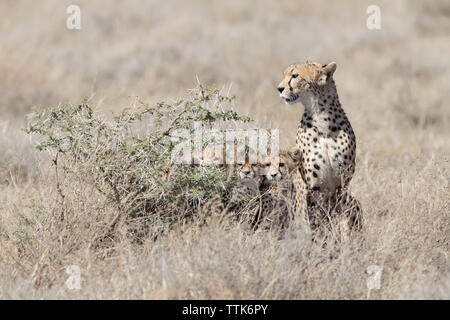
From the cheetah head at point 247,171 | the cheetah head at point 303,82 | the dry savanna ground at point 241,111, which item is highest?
the cheetah head at point 303,82

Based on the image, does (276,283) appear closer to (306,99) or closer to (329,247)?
(329,247)

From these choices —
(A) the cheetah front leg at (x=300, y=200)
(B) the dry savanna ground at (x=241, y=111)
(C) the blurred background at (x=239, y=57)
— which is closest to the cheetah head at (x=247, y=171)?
(A) the cheetah front leg at (x=300, y=200)

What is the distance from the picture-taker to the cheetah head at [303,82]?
5.22 meters

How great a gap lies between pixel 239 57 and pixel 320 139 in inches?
313

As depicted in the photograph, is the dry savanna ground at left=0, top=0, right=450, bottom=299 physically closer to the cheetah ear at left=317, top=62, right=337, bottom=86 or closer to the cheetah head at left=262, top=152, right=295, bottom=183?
the cheetah head at left=262, top=152, right=295, bottom=183

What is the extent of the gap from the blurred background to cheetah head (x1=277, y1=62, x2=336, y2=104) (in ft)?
3.68

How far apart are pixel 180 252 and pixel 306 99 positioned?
1.42 meters

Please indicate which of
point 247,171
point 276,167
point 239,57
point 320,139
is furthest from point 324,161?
point 239,57

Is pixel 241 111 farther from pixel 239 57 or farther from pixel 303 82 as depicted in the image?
pixel 239 57

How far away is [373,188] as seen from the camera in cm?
625

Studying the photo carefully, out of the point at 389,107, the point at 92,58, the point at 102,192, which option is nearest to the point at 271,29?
the point at 92,58

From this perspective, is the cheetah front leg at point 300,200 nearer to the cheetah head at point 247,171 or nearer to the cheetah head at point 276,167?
the cheetah head at point 276,167

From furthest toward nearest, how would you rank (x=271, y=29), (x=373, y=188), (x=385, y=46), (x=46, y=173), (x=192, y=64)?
(x=271, y=29) → (x=385, y=46) → (x=192, y=64) → (x=373, y=188) → (x=46, y=173)

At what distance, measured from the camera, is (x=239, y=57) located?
13.1 metres
